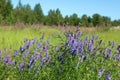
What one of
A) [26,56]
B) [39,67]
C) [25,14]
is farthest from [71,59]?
[25,14]

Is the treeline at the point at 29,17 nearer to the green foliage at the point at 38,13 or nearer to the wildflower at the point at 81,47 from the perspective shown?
the green foliage at the point at 38,13

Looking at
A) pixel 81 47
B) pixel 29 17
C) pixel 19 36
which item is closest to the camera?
pixel 81 47

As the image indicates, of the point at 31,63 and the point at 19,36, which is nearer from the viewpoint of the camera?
the point at 31,63

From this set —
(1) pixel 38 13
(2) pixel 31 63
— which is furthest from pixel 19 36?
(1) pixel 38 13

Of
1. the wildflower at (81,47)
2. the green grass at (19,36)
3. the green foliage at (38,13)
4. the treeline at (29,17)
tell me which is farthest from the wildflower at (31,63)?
the green foliage at (38,13)

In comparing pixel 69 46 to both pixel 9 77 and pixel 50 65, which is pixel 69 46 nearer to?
pixel 50 65

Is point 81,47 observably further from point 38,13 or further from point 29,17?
point 38,13

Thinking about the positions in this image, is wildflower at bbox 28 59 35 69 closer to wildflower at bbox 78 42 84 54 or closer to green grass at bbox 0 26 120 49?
wildflower at bbox 78 42 84 54

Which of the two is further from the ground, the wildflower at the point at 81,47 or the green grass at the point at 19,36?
the wildflower at the point at 81,47

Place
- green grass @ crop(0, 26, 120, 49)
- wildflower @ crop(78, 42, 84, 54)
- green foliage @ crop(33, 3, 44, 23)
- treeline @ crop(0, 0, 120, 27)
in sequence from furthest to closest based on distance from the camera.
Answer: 1. green foliage @ crop(33, 3, 44, 23)
2. treeline @ crop(0, 0, 120, 27)
3. green grass @ crop(0, 26, 120, 49)
4. wildflower @ crop(78, 42, 84, 54)

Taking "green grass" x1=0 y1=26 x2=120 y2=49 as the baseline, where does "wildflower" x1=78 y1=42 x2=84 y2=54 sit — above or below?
above

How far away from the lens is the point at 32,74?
12.4ft

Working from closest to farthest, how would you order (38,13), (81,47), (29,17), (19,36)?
1. (81,47)
2. (19,36)
3. (29,17)
4. (38,13)

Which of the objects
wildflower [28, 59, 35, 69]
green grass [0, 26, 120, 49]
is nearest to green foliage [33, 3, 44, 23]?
green grass [0, 26, 120, 49]
